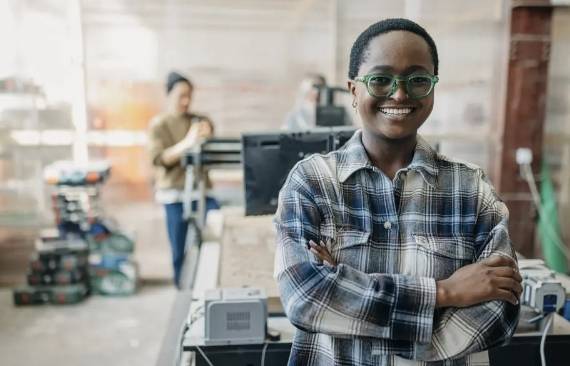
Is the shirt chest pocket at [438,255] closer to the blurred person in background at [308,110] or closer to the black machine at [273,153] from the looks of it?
the black machine at [273,153]

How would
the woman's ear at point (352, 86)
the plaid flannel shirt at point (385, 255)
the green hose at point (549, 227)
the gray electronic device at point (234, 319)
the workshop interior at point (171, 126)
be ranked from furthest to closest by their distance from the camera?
the green hose at point (549, 227), the workshop interior at point (171, 126), the gray electronic device at point (234, 319), the woman's ear at point (352, 86), the plaid flannel shirt at point (385, 255)

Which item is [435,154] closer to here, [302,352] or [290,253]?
[290,253]

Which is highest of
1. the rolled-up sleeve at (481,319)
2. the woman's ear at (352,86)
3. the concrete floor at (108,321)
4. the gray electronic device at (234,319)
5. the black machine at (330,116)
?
the woman's ear at (352,86)

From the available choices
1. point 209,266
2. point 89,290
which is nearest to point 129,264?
point 89,290

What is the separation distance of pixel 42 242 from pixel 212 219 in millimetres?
1368

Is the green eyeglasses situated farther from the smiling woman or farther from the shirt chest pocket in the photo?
the shirt chest pocket

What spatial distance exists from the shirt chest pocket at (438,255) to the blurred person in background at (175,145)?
216cm

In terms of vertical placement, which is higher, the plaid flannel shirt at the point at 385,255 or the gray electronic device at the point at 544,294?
the plaid flannel shirt at the point at 385,255

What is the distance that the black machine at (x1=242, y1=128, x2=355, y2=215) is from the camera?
1958 mm

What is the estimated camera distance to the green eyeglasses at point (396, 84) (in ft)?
3.11

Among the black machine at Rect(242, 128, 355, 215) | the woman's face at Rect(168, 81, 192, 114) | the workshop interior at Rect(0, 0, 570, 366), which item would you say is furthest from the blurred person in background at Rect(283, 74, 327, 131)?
the woman's face at Rect(168, 81, 192, 114)

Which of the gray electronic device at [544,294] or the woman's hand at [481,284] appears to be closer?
the woman's hand at [481,284]

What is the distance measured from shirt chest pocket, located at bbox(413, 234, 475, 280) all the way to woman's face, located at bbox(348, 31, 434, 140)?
0.66ft

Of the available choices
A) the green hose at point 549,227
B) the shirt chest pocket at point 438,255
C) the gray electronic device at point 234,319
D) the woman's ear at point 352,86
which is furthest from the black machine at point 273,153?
the green hose at point 549,227
